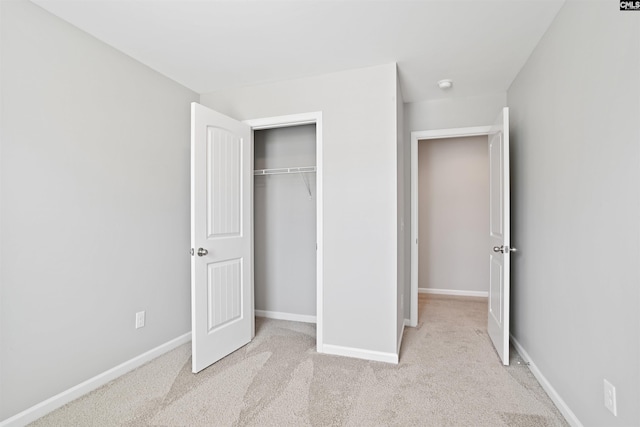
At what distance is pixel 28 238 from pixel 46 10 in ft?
4.52

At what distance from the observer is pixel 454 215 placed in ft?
15.5

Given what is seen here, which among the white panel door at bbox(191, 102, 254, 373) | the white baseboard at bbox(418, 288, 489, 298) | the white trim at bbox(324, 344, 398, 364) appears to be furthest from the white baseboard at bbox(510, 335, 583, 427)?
the white panel door at bbox(191, 102, 254, 373)

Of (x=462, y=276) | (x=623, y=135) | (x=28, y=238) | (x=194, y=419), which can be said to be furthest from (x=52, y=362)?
(x=462, y=276)

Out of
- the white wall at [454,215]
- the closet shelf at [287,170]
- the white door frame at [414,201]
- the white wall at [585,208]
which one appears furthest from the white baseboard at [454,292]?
the closet shelf at [287,170]

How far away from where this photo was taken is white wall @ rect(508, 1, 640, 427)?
4.16ft

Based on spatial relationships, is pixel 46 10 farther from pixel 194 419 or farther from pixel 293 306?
pixel 293 306

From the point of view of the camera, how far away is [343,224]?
8.70 ft

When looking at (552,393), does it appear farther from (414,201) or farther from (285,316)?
(285,316)

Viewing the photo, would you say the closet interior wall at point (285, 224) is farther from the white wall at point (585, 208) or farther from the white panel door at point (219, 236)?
the white wall at point (585, 208)

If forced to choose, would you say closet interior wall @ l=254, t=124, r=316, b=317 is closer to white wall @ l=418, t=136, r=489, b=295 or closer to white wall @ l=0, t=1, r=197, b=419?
white wall @ l=0, t=1, r=197, b=419

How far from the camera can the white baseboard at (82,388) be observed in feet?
5.73

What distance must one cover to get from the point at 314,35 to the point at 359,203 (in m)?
1.28

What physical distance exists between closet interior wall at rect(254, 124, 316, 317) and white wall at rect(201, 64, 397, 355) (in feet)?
2.68

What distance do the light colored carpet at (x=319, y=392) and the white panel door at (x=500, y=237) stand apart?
232 millimetres
